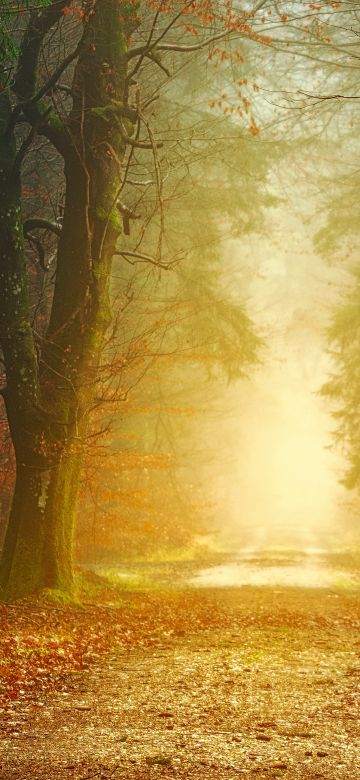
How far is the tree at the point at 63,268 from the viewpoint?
1038 centimetres

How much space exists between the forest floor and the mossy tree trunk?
989mm

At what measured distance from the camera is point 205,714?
595 centimetres

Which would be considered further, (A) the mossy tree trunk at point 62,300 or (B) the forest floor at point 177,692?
(A) the mossy tree trunk at point 62,300

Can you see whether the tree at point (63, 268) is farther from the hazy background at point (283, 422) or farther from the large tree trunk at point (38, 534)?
the hazy background at point (283, 422)

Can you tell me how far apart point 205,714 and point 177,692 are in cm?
83

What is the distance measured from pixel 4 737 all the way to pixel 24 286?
6.48 meters

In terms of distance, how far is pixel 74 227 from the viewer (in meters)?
11.2

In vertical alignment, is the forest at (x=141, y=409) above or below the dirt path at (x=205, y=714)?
above

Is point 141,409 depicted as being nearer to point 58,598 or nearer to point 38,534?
point 38,534

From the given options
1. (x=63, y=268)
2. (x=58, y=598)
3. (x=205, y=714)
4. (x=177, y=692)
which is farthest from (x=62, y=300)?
(x=205, y=714)

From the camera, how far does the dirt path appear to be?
4.62 meters

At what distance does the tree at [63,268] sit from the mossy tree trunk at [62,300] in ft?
0.04

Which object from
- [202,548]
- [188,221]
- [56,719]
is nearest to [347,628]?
[56,719]

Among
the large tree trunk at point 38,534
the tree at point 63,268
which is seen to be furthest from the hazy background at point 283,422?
the large tree trunk at point 38,534
